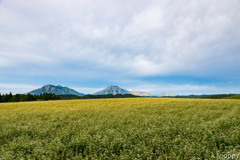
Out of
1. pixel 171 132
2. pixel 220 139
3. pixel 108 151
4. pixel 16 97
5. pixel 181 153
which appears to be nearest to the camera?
pixel 181 153

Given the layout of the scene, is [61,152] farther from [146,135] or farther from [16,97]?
[16,97]

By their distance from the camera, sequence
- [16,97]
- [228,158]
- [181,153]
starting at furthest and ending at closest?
[16,97], [181,153], [228,158]

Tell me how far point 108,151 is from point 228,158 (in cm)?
508

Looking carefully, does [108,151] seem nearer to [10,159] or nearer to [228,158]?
[10,159]

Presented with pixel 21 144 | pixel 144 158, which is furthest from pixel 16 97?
pixel 144 158

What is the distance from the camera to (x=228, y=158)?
4.81 metres

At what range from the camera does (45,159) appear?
5.07 meters

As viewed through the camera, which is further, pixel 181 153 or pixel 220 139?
pixel 220 139

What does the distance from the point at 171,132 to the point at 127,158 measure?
4160 mm

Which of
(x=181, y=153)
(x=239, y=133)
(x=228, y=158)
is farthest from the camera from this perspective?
(x=239, y=133)

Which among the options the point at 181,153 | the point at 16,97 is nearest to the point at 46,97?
the point at 16,97

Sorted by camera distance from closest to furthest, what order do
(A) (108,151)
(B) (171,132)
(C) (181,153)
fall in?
1. (C) (181,153)
2. (A) (108,151)
3. (B) (171,132)

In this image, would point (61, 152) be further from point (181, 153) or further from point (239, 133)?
point (239, 133)

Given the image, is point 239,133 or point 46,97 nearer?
point 239,133
